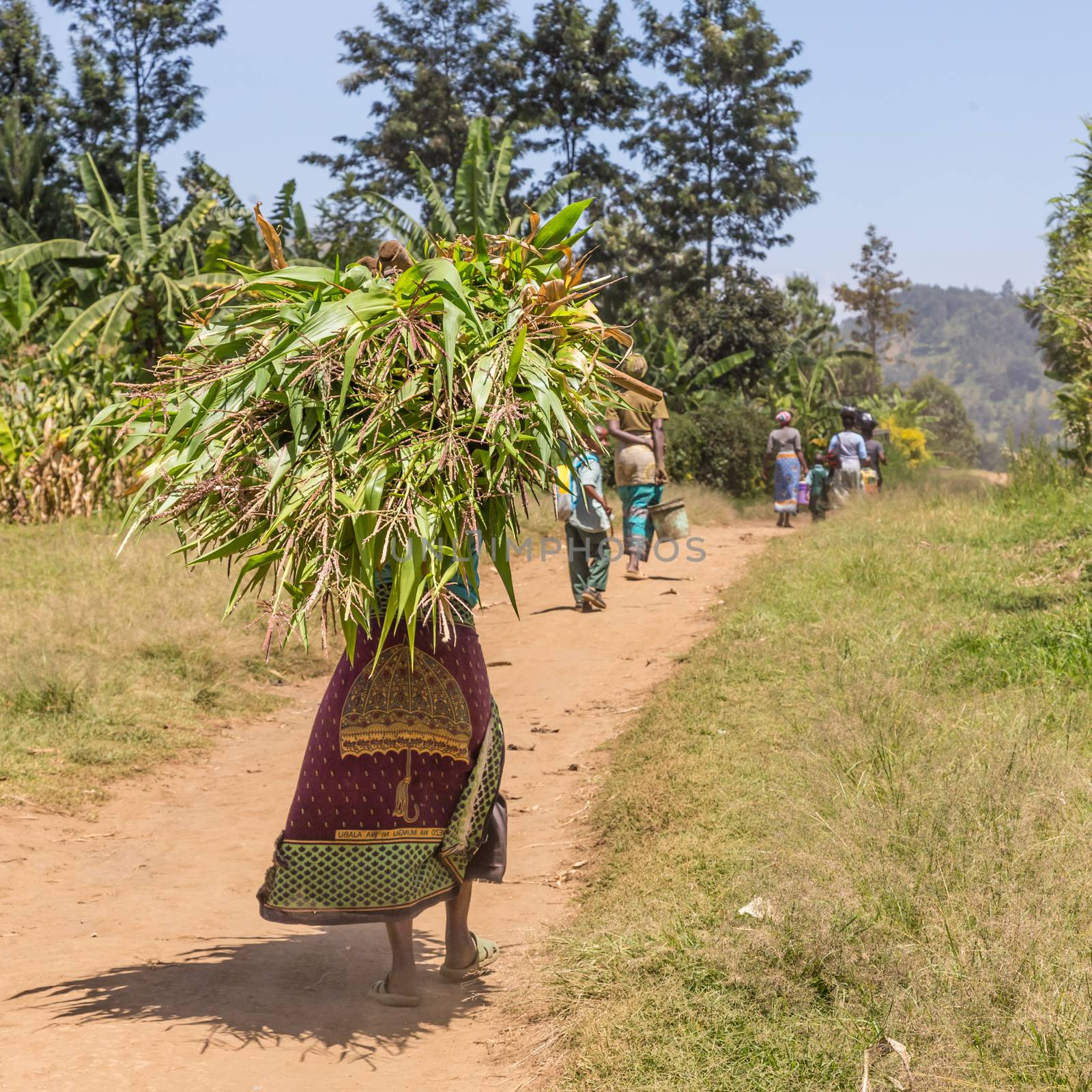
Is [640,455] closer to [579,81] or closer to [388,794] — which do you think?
[388,794]

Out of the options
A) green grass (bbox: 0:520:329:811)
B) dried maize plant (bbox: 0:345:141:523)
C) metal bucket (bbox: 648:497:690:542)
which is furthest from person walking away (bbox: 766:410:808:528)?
green grass (bbox: 0:520:329:811)

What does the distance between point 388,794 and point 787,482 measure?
13.6 metres

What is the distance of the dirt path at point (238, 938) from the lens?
11.6 ft

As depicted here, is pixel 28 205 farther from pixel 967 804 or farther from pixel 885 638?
pixel 967 804

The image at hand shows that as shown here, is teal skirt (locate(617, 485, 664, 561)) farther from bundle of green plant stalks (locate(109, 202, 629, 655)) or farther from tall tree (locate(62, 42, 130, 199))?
tall tree (locate(62, 42, 130, 199))

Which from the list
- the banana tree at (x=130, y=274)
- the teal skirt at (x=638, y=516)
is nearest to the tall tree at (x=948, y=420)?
the banana tree at (x=130, y=274)

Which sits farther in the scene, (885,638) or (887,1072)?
(885,638)

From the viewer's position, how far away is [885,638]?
734cm

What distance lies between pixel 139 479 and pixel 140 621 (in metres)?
5.42

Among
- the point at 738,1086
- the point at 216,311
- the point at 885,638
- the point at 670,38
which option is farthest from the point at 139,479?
the point at 670,38

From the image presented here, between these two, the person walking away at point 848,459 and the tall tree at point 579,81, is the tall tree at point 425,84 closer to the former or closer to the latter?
the tall tree at point 579,81

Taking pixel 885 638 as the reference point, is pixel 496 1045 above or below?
below

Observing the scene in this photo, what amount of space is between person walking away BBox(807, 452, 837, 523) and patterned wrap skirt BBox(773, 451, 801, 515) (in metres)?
0.23

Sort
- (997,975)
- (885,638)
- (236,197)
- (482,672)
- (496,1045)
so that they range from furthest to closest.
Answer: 1. (236,197)
2. (885,638)
3. (482,672)
4. (496,1045)
5. (997,975)
